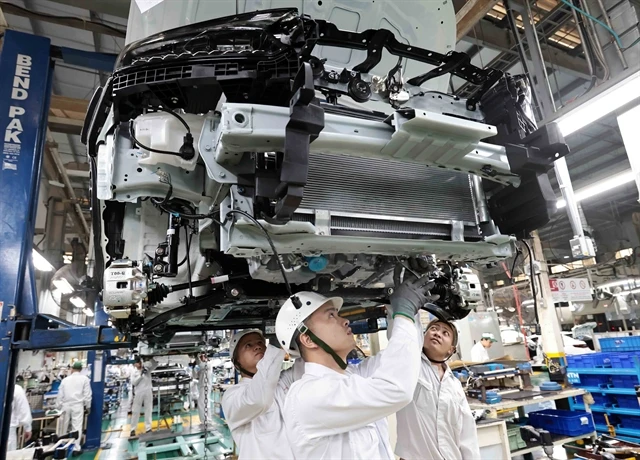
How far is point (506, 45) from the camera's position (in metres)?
6.64

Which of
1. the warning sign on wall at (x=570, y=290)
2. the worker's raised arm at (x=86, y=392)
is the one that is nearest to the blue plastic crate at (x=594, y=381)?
the warning sign on wall at (x=570, y=290)

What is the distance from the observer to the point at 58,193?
10852 millimetres

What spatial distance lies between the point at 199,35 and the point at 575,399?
7021 millimetres

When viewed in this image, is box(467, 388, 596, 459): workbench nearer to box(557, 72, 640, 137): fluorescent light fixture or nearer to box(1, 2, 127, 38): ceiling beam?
box(557, 72, 640, 137): fluorescent light fixture

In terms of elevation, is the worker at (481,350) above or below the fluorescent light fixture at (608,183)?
below

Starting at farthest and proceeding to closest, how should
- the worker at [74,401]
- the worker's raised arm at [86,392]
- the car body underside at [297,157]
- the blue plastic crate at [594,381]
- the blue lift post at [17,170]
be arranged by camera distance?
the worker's raised arm at [86,392] < the worker at [74,401] < the blue plastic crate at [594,381] < the blue lift post at [17,170] < the car body underside at [297,157]

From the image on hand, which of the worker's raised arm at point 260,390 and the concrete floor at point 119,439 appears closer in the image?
the worker's raised arm at point 260,390

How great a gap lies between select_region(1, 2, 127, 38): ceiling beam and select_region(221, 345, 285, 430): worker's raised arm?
14.1 ft

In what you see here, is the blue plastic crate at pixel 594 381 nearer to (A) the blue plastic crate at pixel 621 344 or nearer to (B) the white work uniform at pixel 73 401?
(A) the blue plastic crate at pixel 621 344

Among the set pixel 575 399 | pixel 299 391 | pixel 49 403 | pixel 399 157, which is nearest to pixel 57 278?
pixel 299 391

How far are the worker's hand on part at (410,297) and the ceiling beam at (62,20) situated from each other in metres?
4.59

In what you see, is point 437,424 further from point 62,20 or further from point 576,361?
point 576,361

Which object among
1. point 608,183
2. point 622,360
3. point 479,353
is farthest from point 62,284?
point 622,360

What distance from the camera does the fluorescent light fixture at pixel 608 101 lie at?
3379 mm
